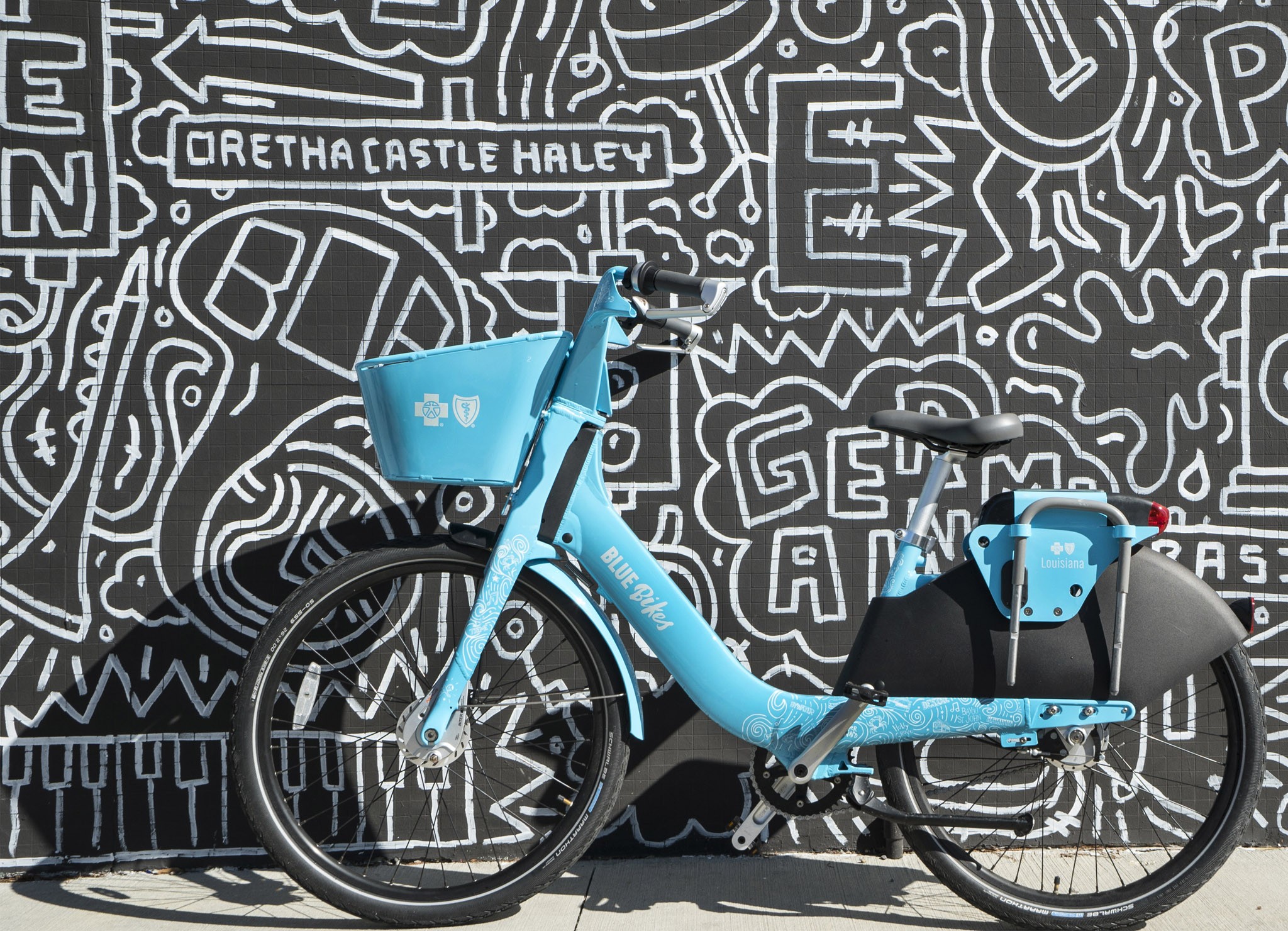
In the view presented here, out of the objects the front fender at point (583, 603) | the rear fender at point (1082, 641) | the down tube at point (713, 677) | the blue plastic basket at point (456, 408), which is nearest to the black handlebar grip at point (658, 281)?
the blue plastic basket at point (456, 408)

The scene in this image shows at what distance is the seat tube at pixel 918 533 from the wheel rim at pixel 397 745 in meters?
0.99

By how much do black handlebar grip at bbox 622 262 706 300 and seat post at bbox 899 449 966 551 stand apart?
0.72 meters

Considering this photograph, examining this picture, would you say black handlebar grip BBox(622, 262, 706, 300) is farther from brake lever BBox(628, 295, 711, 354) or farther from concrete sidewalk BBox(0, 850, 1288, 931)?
concrete sidewalk BBox(0, 850, 1288, 931)

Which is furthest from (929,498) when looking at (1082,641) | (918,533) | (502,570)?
(502,570)

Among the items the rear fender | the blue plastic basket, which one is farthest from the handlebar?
the rear fender

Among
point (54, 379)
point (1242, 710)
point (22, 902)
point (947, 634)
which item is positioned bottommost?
point (22, 902)

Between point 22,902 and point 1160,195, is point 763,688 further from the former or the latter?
point 22,902

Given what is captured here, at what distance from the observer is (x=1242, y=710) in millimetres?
2441

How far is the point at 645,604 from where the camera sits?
8.01ft

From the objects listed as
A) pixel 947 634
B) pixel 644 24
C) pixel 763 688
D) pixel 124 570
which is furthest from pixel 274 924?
pixel 644 24

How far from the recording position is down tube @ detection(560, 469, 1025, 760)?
94.3 inches

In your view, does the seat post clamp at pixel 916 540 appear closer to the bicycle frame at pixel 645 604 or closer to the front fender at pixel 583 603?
the bicycle frame at pixel 645 604

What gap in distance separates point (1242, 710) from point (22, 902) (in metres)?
3.23

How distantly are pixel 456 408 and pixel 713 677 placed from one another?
0.91m
